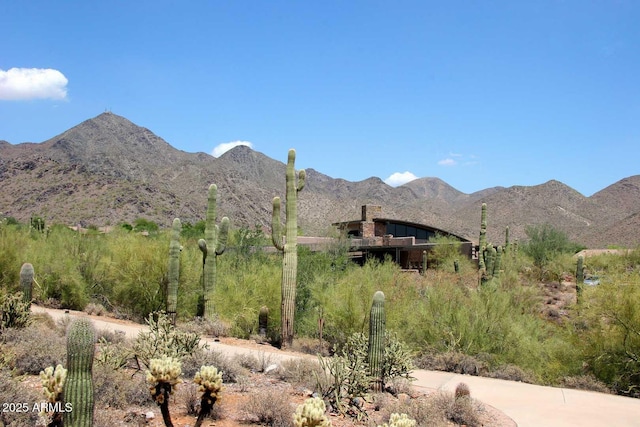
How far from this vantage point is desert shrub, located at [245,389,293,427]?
749 centimetres

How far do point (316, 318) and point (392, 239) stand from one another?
32.1 meters

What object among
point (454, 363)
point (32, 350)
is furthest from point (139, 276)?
point (454, 363)

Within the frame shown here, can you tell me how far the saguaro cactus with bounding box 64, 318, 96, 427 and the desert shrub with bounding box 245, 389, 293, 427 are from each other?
2.53 m

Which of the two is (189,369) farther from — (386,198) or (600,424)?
(386,198)

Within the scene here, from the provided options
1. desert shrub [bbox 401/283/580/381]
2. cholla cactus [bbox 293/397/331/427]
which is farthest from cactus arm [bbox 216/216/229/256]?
cholla cactus [bbox 293/397/331/427]

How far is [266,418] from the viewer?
759cm

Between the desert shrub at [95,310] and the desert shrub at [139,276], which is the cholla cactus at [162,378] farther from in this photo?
the desert shrub at [95,310]

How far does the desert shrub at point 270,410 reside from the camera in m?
7.49

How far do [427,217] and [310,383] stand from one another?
7196 cm

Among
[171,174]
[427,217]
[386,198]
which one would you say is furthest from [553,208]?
[171,174]

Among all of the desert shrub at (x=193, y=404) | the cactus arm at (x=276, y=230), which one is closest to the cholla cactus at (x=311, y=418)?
the desert shrub at (x=193, y=404)

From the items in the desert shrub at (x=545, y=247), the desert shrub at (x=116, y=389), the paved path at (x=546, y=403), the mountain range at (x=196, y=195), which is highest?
the mountain range at (x=196, y=195)

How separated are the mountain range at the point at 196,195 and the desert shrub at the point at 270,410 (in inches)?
1218

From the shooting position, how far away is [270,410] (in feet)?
24.9
